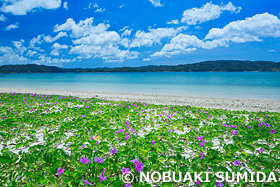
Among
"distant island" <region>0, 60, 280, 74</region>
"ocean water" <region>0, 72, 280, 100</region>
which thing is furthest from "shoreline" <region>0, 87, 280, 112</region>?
Result: "distant island" <region>0, 60, 280, 74</region>

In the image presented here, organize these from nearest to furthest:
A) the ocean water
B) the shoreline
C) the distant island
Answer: the shoreline
the ocean water
the distant island

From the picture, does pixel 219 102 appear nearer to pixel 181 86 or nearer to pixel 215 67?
pixel 181 86

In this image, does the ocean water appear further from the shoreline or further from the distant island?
the distant island

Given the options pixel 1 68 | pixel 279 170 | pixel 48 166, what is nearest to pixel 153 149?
pixel 48 166

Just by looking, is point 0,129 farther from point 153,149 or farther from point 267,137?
point 267,137

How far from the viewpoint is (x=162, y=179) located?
9.66ft

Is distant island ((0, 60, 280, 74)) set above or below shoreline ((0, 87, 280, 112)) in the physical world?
above

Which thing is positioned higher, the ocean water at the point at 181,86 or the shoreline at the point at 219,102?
the ocean water at the point at 181,86

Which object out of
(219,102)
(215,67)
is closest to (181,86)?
(219,102)

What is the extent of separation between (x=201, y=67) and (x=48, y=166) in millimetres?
195126

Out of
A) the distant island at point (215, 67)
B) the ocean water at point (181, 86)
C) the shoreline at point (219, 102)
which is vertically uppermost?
the distant island at point (215, 67)

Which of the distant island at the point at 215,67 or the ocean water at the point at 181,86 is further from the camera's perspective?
the distant island at the point at 215,67

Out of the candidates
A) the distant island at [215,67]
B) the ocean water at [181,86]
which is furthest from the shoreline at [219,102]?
the distant island at [215,67]

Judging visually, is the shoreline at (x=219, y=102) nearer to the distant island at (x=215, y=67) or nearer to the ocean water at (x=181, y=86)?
the ocean water at (x=181, y=86)
